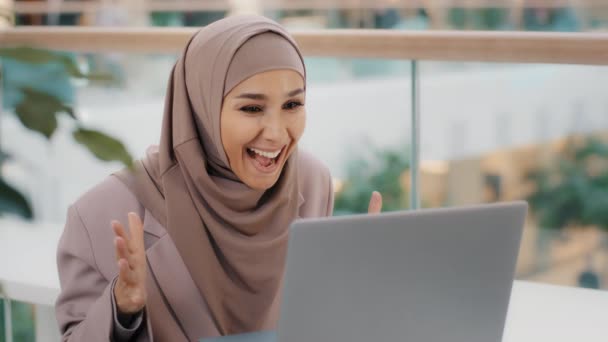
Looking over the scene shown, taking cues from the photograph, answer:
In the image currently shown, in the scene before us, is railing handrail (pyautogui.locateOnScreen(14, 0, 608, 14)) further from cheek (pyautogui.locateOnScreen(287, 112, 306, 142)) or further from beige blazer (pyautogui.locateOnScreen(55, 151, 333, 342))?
cheek (pyautogui.locateOnScreen(287, 112, 306, 142))

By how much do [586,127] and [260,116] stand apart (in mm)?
5657

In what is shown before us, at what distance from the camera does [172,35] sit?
7.67 ft

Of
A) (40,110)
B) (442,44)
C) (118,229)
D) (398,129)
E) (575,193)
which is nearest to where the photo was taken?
(40,110)

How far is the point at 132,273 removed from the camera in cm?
130

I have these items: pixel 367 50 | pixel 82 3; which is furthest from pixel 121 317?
pixel 82 3

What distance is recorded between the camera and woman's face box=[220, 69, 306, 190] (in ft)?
4.62

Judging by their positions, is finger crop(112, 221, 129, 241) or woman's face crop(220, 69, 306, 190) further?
woman's face crop(220, 69, 306, 190)

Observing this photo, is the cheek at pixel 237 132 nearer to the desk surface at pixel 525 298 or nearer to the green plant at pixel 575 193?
the desk surface at pixel 525 298

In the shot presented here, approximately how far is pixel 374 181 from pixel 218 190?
5.10ft

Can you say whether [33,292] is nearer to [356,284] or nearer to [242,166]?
[242,166]

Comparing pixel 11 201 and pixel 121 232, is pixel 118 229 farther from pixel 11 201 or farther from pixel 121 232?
pixel 11 201

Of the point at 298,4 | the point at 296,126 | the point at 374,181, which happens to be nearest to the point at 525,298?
the point at 296,126

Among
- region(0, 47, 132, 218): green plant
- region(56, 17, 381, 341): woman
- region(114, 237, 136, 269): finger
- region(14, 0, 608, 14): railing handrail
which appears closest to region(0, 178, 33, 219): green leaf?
region(0, 47, 132, 218): green plant

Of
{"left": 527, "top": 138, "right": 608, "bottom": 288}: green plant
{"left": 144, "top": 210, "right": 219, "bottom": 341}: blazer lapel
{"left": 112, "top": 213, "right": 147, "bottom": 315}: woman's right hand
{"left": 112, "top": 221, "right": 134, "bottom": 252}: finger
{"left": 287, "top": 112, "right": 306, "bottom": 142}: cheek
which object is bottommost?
{"left": 527, "top": 138, "right": 608, "bottom": 288}: green plant
